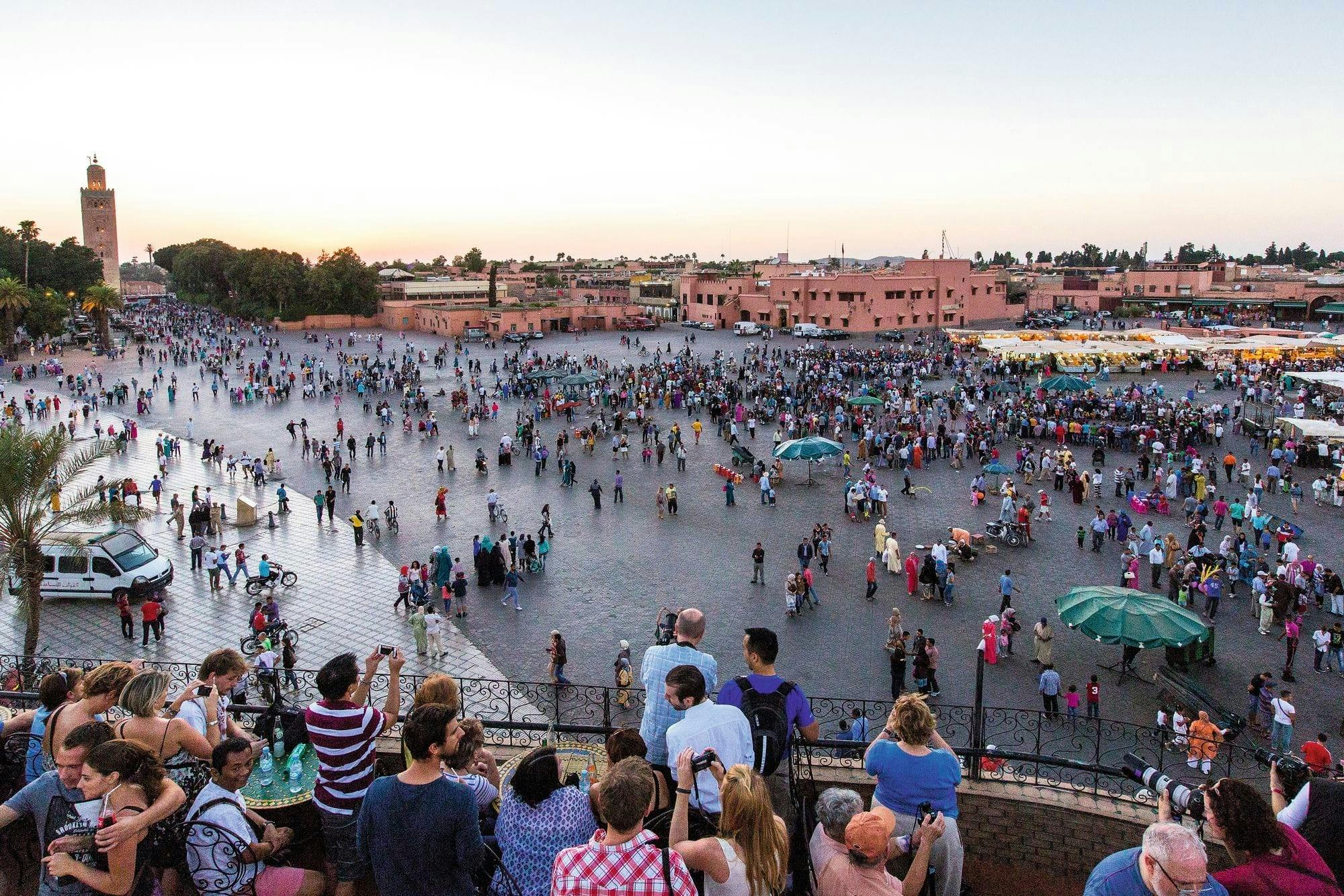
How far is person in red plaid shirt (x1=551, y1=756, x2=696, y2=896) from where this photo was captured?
3133 millimetres

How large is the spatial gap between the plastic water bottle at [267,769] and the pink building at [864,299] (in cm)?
6428

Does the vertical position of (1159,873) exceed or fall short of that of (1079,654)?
it exceeds it

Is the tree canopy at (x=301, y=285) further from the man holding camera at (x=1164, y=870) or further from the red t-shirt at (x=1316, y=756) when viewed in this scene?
the man holding camera at (x=1164, y=870)

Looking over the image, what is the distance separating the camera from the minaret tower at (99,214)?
340 feet

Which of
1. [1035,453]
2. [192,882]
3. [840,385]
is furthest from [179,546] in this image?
[840,385]

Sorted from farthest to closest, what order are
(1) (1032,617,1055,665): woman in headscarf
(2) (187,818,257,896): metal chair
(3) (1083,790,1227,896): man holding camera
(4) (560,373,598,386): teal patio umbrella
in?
(4) (560,373,598,386): teal patio umbrella
(1) (1032,617,1055,665): woman in headscarf
(2) (187,818,257,896): metal chair
(3) (1083,790,1227,896): man holding camera

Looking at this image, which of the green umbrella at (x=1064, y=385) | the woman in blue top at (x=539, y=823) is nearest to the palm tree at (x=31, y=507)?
the woman in blue top at (x=539, y=823)

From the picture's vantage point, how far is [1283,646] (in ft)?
42.2

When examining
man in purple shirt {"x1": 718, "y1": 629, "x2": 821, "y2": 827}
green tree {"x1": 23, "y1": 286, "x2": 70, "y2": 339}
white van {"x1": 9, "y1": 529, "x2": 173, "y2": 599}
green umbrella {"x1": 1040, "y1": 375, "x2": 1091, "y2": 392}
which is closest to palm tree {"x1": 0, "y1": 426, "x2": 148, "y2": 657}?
white van {"x1": 9, "y1": 529, "x2": 173, "y2": 599}

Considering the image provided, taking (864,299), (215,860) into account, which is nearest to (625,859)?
(215,860)

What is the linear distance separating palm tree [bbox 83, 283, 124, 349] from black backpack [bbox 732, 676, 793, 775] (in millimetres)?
60118

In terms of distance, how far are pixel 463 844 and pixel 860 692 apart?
8728 mm

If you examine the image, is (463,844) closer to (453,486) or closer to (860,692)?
(860,692)

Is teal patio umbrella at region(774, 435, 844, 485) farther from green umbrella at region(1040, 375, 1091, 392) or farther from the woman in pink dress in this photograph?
green umbrella at region(1040, 375, 1091, 392)
